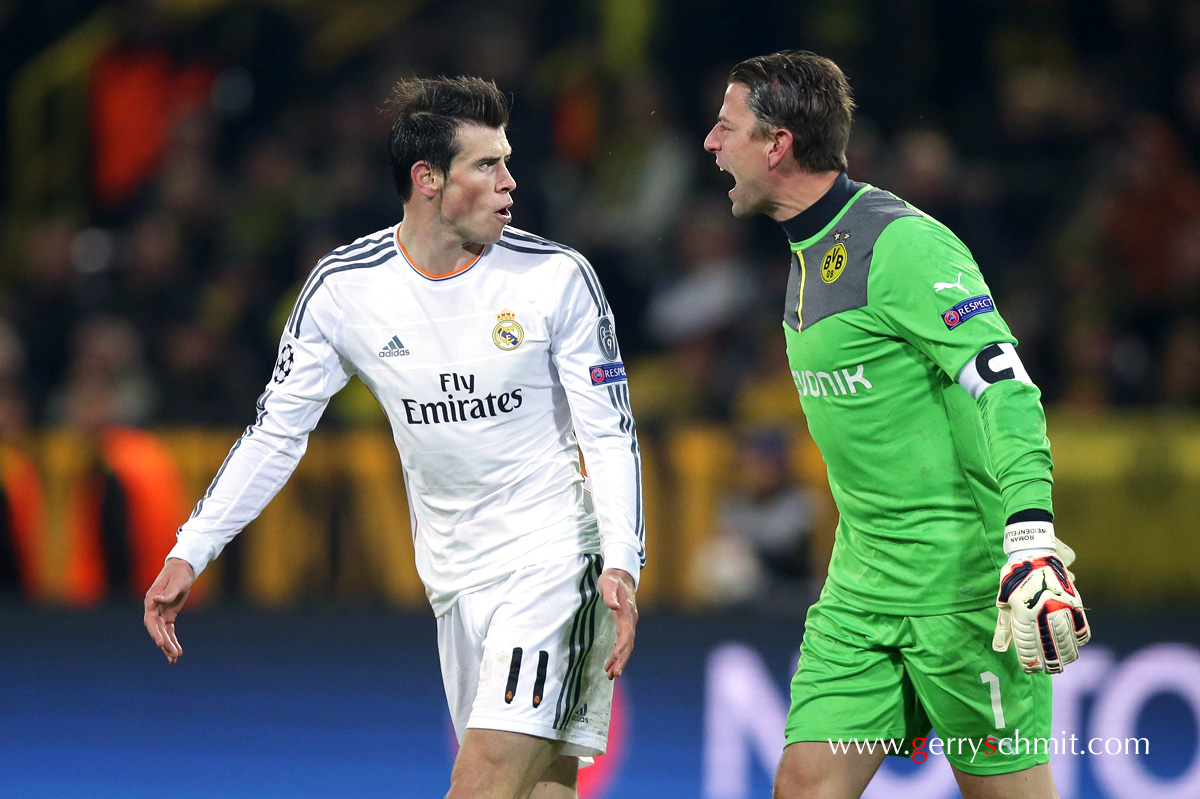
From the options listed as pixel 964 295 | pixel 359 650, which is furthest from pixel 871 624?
pixel 359 650

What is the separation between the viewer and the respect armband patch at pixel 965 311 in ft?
10.9

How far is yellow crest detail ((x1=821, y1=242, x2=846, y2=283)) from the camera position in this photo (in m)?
3.59

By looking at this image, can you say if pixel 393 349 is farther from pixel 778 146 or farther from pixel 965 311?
→ pixel 965 311

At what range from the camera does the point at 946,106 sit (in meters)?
9.49

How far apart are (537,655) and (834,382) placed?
98cm

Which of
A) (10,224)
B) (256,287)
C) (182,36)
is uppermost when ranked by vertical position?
(182,36)

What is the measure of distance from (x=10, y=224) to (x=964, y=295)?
8954 millimetres

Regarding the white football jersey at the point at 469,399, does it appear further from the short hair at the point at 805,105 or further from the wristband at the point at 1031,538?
the wristband at the point at 1031,538

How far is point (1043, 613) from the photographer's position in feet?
9.80

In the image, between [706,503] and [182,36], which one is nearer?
[706,503]

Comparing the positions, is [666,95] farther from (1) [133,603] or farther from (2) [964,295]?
(2) [964,295]

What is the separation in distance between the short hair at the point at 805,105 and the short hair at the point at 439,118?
67 cm

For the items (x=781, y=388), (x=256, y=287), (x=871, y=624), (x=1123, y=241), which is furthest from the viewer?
Result: (x=256, y=287)

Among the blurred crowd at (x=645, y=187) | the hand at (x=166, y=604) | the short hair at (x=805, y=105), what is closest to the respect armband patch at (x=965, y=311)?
the short hair at (x=805, y=105)
